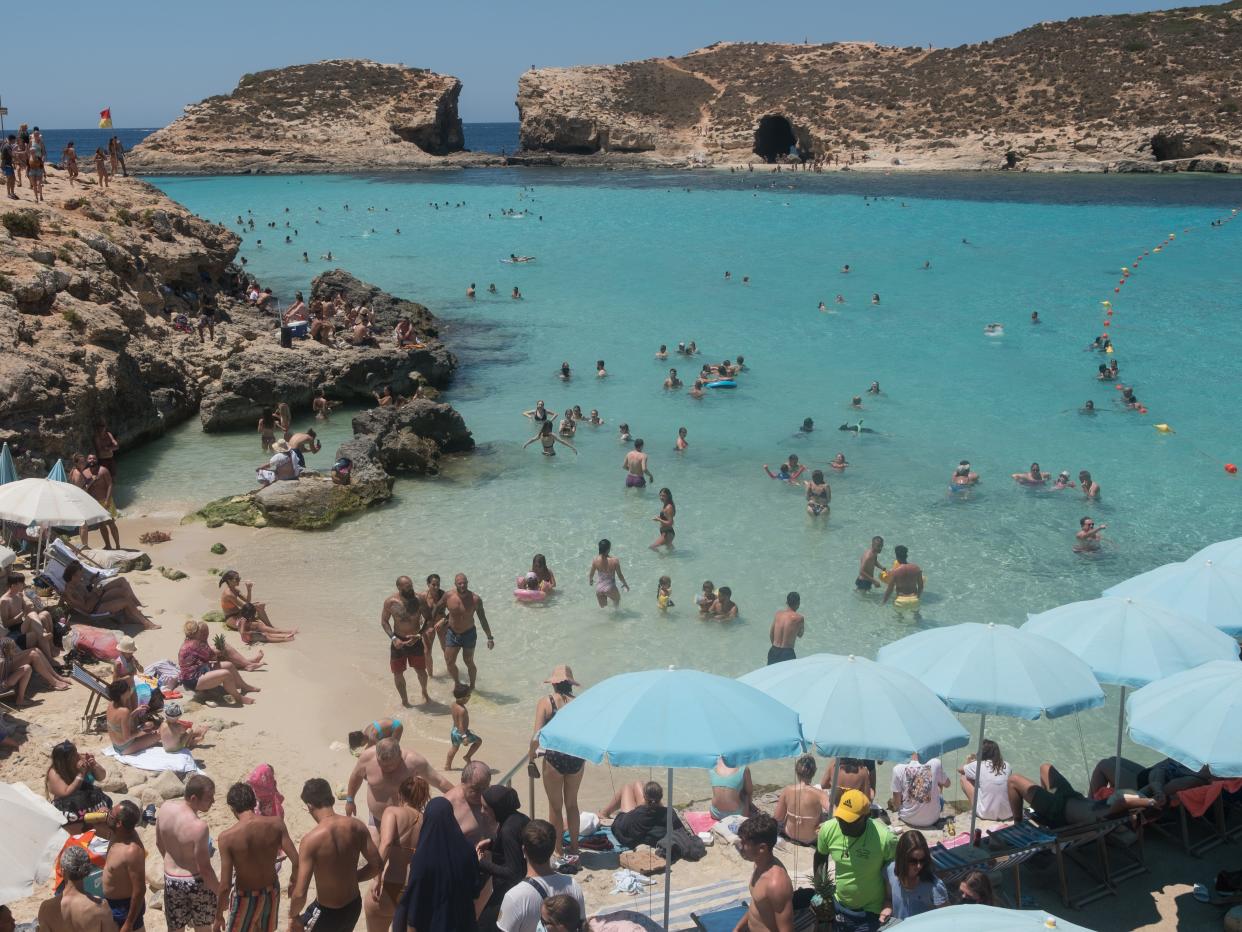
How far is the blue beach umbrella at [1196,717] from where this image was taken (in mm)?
6344

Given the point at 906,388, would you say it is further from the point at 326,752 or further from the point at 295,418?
the point at 326,752

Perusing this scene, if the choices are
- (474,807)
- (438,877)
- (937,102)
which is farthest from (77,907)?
(937,102)

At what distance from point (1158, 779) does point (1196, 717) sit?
160 centimetres

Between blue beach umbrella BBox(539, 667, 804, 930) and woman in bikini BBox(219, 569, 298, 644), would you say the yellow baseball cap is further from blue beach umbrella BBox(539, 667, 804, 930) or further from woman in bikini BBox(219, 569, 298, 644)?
woman in bikini BBox(219, 569, 298, 644)

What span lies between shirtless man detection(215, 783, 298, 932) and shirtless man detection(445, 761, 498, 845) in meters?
0.97

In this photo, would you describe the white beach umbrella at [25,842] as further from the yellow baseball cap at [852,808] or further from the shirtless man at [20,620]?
the shirtless man at [20,620]

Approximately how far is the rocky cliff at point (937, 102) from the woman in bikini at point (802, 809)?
72.2 metres

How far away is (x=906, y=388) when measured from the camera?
2455 cm

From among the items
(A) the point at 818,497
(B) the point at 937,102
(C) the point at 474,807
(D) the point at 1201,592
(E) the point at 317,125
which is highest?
(E) the point at 317,125

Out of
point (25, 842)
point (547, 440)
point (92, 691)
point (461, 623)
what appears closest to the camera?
point (25, 842)

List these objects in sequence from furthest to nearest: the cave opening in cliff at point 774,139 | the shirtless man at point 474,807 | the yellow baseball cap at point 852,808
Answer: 1. the cave opening in cliff at point 774,139
2. the shirtless man at point 474,807
3. the yellow baseball cap at point 852,808

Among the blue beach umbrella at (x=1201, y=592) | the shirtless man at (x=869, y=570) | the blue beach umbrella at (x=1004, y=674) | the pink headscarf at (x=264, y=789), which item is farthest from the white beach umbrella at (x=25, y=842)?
the shirtless man at (x=869, y=570)

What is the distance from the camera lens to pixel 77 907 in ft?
17.9

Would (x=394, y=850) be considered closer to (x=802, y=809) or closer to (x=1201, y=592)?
(x=802, y=809)
